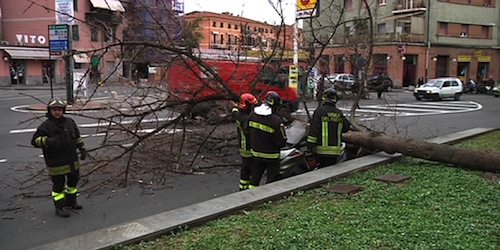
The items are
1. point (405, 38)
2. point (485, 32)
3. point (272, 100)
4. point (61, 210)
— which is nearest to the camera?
point (61, 210)

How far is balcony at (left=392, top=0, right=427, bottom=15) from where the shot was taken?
142 ft

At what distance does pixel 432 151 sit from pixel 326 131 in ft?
5.91

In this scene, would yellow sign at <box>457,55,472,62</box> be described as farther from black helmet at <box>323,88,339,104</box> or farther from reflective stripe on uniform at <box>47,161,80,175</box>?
reflective stripe on uniform at <box>47,161,80,175</box>

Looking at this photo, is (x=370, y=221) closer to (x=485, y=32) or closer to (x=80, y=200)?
(x=80, y=200)

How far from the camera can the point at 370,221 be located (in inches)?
170

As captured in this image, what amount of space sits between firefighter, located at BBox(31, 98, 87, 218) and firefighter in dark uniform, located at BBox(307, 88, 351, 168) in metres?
3.28

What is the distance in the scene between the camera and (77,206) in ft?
19.1

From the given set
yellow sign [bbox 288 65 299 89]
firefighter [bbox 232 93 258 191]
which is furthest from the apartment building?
firefighter [bbox 232 93 258 191]

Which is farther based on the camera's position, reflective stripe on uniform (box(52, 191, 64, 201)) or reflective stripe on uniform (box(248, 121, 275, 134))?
reflective stripe on uniform (box(248, 121, 275, 134))

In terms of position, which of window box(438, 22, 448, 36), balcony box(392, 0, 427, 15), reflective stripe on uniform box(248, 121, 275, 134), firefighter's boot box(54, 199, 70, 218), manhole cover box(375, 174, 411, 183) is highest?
balcony box(392, 0, 427, 15)

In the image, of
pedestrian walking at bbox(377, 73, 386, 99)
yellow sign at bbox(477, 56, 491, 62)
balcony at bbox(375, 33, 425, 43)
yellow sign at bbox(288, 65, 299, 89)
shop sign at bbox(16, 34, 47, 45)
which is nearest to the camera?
pedestrian walking at bbox(377, 73, 386, 99)

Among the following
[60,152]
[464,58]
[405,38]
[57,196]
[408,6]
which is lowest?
[57,196]

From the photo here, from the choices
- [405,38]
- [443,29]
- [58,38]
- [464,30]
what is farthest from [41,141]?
[464,30]

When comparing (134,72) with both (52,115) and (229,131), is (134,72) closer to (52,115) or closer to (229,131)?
(229,131)
